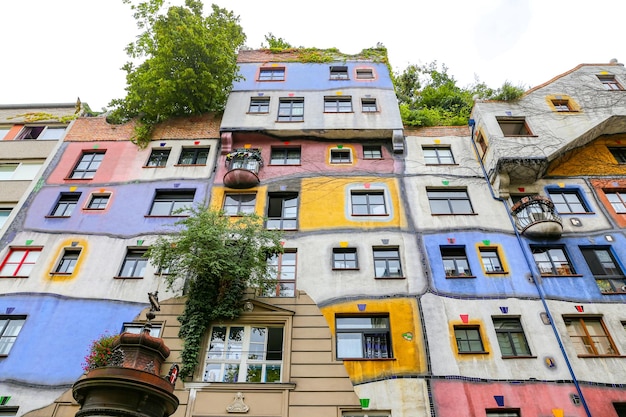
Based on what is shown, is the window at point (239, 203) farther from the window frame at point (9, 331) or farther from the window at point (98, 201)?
the window frame at point (9, 331)

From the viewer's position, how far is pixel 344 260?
636 inches

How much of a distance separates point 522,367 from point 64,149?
847 inches

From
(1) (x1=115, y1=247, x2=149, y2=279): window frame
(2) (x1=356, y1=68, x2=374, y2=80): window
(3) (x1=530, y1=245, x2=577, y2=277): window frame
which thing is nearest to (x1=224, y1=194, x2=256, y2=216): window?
(1) (x1=115, y1=247, x2=149, y2=279): window frame

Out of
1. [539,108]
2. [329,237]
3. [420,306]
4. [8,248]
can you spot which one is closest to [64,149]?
[8,248]

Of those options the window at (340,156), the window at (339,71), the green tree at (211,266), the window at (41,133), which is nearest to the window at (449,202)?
the window at (340,156)

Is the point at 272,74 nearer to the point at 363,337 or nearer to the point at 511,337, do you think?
the point at 363,337

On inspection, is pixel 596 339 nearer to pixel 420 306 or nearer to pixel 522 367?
pixel 522 367

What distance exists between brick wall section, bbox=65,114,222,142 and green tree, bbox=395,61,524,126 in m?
9.90

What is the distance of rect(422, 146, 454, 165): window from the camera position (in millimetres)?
19953

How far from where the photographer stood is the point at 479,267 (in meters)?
15.7

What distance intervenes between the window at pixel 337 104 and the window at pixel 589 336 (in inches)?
521

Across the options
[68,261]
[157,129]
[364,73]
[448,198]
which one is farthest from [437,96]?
[68,261]

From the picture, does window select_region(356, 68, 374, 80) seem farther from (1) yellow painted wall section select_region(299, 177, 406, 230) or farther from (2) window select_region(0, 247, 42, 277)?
(2) window select_region(0, 247, 42, 277)

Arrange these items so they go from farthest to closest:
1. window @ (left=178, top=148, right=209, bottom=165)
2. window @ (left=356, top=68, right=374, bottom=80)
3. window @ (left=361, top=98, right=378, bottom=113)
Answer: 1. window @ (left=356, top=68, right=374, bottom=80)
2. window @ (left=361, top=98, right=378, bottom=113)
3. window @ (left=178, top=148, right=209, bottom=165)
